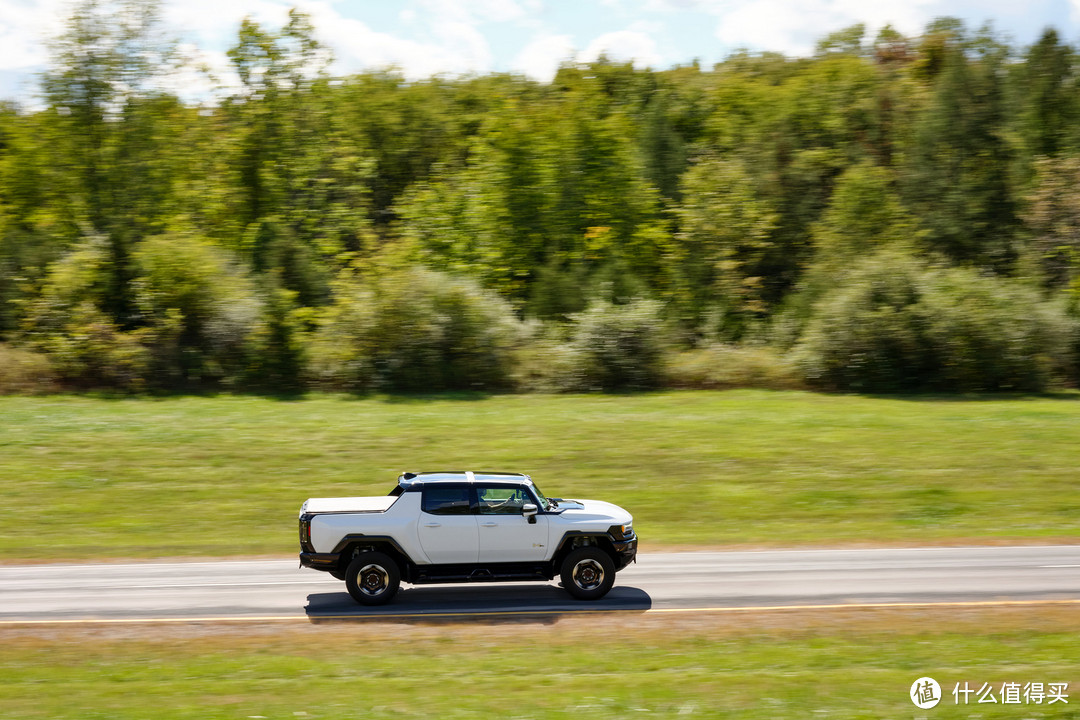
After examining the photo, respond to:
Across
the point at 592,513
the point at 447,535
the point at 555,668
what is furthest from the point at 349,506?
the point at 555,668

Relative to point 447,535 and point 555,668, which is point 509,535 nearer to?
point 447,535

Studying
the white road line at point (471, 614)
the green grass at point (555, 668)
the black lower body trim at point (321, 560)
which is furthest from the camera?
the black lower body trim at point (321, 560)

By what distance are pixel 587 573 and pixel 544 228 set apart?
104ft

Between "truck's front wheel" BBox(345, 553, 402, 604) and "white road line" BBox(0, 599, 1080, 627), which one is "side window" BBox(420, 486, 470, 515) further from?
"white road line" BBox(0, 599, 1080, 627)

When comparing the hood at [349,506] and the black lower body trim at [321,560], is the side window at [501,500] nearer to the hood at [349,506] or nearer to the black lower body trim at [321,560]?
the hood at [349,506]

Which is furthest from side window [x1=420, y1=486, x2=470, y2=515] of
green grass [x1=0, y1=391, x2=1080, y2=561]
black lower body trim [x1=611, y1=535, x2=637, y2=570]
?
green grass [x1=0, y1=391, x2=1080, y2=561]

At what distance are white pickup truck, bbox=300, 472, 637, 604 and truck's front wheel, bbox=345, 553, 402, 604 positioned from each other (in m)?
0.01

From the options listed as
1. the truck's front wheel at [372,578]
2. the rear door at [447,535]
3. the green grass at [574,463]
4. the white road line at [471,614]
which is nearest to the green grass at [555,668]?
the white road line at [471,614]

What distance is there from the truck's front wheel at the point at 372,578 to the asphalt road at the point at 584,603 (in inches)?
7.8

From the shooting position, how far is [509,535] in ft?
43.5

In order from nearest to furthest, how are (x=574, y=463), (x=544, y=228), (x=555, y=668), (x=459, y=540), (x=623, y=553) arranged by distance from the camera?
(x=555, y=668)
(x=459, y=540)
(x=623, y=553)
(x=574, y=463)
(x=544, y=228)

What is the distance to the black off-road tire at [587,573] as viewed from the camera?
13.4 m

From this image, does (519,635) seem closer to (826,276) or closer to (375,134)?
(826,276)

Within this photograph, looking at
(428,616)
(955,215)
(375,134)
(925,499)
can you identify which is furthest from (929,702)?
(375,134)
